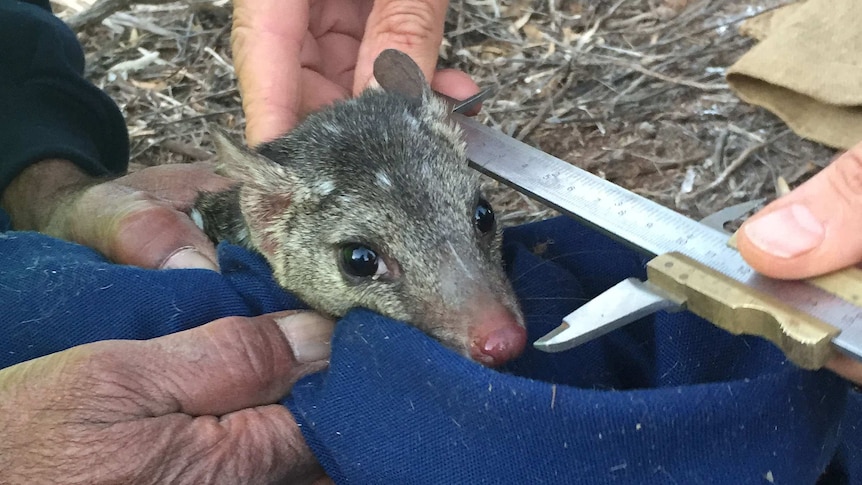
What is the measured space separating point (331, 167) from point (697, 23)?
10.8ft

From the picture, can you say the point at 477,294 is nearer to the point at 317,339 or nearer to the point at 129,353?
the point at 317,339

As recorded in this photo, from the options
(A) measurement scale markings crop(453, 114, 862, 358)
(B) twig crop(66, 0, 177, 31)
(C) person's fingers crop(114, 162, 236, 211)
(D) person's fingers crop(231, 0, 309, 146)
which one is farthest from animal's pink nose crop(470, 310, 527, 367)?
(B) twig crop(66, 0, 177, 31)

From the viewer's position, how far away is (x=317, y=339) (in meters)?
2.59

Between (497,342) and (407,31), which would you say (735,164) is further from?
(497,342)

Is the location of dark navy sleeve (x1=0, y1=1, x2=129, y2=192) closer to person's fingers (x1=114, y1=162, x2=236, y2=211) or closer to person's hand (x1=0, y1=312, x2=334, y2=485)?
person's fingers (x1=114, y1=162, x2=236, y2=211)

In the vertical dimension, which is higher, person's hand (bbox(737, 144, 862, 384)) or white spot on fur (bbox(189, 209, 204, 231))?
person's hand (bbox(737, 144, 862, 384))

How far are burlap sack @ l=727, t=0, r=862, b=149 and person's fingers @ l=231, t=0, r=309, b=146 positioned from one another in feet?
8.14

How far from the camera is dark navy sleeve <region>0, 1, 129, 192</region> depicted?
4344 millimetres

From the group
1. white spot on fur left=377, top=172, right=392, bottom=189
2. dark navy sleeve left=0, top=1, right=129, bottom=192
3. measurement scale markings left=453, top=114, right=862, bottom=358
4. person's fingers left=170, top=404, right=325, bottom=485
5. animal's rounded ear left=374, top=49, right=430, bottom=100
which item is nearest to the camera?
measurement scale markings left=453, top=114, right=862, bottom=358

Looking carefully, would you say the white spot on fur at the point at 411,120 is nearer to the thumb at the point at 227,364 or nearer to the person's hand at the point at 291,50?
the person's hand at the point at 291,50

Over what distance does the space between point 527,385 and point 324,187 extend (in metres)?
1.27

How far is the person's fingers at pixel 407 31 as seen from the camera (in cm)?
391

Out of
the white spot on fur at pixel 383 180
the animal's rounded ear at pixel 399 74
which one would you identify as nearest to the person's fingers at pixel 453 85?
the animal's rounded ear at pixel 399 74

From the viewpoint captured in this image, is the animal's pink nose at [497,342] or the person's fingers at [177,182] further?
the person's fingers at [177,182]
